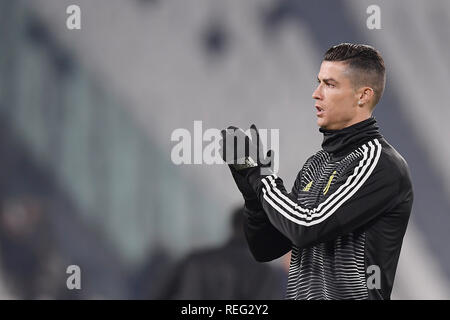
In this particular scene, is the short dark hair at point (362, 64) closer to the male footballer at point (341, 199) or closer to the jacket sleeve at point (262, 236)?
the male footballer at point (341, 199)

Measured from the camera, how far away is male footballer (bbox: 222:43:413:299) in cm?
156

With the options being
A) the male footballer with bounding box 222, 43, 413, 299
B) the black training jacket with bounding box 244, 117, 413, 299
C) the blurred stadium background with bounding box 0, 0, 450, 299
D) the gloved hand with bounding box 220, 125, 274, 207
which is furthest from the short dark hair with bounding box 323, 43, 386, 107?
the blurred stadium background with bounding box 0, 0, 450, 299

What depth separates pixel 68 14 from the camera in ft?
11.5

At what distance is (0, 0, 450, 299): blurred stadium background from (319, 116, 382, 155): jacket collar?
175 cm

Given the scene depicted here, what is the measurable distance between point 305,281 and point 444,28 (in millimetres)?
2343

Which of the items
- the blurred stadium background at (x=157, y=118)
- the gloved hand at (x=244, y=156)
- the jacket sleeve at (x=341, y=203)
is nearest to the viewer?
the jacket sleeve at (x=341, y=203)

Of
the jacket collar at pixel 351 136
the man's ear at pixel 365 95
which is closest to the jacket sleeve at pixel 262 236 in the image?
the jacket collar at pixel 351 136

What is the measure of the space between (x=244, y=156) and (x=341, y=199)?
25 centimetres

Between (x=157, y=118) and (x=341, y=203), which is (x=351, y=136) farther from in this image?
(x=157, y=118)

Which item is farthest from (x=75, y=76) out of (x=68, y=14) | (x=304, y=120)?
(x=304, y=120)

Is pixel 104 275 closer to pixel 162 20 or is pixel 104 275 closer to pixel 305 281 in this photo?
pixel 162 20

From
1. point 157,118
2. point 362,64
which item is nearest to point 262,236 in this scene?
point 362,64

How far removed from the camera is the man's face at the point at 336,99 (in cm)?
171

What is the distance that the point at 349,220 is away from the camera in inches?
60.9
